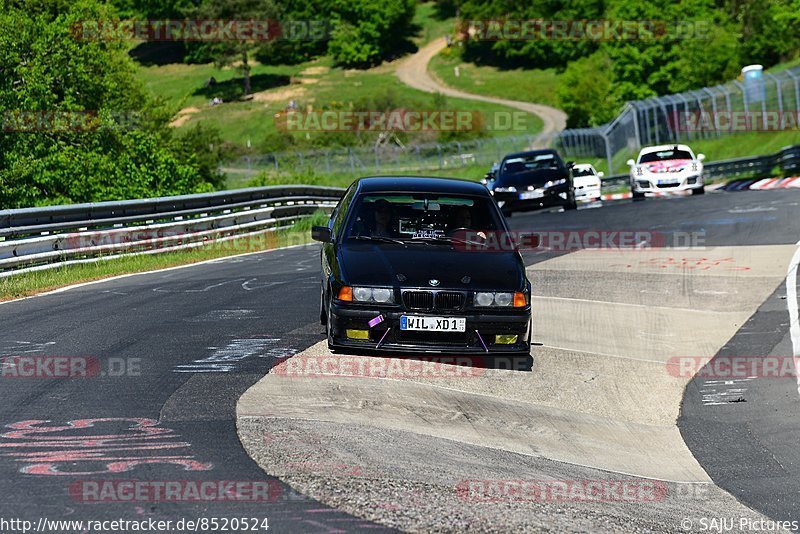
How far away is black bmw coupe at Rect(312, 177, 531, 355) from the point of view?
9.03 meters

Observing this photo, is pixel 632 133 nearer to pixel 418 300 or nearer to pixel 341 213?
pixel 341 213

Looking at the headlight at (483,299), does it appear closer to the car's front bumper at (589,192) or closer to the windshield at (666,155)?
the windshield at (666,155)

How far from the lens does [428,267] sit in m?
9.36

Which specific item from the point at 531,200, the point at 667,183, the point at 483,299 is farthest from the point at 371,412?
the point at 667,183

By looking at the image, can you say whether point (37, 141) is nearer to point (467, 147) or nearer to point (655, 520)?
point (655, 520)

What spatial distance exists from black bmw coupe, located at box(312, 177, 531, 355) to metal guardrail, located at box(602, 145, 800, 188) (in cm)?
3060

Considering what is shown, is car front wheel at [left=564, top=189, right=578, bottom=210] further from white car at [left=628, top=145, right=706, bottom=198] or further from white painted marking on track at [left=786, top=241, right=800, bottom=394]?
white painted marking on track at [left=786, top=241, right=800, bottom=394]

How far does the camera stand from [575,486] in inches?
264

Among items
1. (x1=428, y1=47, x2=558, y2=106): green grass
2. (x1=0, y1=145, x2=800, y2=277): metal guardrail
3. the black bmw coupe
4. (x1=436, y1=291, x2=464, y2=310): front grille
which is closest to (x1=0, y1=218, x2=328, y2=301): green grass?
(x1=0, y1=145, x2=800, y2=277): metal guardrail

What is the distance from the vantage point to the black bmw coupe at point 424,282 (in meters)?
9.03

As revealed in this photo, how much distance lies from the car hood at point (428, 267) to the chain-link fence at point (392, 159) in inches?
2036

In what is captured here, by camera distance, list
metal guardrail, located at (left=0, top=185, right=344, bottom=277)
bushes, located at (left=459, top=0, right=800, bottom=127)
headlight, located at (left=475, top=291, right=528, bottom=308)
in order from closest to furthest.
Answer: headlight, located at (left=475, top=291, right=528, bottom=308), metal guardrail, located at (left=0, top=185, right=344, bottom=277), bushes, located at (left=459, top=0, right=800, bottom=127)

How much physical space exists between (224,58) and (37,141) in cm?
8254

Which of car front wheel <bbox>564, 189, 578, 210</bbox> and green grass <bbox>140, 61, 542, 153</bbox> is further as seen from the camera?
green grass <bbox>140, 61, 542, 153</bbox>
